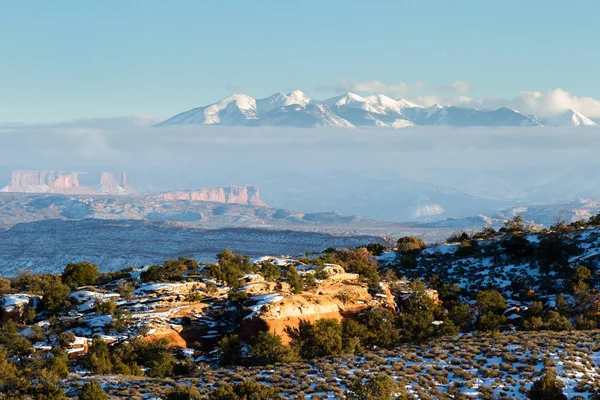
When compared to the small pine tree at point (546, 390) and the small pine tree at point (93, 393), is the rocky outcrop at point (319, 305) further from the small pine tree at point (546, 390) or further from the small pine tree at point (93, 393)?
the small pine tree at point (546, 390)

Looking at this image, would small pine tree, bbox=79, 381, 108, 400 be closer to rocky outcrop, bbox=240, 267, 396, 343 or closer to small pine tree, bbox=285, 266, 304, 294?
rocky outcrop, bbox=240, 267, 396, 343

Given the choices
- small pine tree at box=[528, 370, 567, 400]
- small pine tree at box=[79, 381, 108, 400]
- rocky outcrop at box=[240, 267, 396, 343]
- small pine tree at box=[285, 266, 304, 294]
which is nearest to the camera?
small pine tree at box=[79, 381, 108, 400]

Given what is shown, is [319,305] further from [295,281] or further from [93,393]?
[93,393]

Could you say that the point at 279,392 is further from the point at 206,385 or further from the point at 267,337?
the point at 267,337

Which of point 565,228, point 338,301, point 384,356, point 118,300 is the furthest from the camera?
point 565,228

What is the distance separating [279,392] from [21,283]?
34.5 meters

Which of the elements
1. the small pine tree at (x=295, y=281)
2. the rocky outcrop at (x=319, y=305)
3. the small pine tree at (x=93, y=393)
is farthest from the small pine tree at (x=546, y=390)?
the small pine tree at (x=295, y=281)

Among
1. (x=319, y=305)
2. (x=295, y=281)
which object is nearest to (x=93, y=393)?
(x=319, y=305)

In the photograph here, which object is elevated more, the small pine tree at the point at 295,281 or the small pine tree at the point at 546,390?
the small pine tree at the point at 295,281

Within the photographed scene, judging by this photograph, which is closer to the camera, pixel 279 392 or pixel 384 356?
pixel 279 392

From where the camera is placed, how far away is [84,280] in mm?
59062

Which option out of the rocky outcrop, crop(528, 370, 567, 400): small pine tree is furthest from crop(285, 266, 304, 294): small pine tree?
crop(528, 370, 567, 400): small pine tree

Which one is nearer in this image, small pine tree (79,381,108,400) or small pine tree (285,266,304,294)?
small pine tree (79,381,108,400)

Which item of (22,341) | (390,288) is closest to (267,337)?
(22,341)
